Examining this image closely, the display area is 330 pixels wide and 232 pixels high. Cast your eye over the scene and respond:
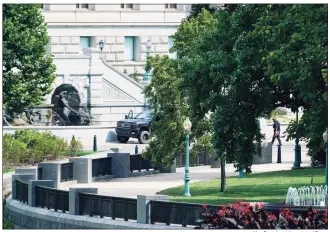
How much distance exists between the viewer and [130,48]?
→ 8831 cm

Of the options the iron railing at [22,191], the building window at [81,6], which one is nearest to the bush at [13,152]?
the iron railing at [22,191]

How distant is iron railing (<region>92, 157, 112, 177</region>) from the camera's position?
187 ft

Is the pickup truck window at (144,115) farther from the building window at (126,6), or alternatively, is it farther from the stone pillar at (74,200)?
the stone pillar at (74,200)

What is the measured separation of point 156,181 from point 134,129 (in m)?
16.0

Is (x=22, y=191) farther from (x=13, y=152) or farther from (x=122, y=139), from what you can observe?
(x=122, y=139)

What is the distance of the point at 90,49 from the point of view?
79625mm

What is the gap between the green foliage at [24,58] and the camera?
71062mm

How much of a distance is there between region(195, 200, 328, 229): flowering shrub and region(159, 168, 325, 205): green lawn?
9.29 meters

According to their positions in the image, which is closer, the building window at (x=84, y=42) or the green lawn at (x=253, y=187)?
the green lawn at (x=253, y=187)

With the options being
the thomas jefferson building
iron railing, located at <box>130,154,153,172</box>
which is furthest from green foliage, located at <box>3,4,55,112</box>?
iron railing, located at <box>130,154,153,172</box>

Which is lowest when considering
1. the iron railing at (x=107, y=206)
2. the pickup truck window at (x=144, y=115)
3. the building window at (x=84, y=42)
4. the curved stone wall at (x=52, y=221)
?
the curved stone wall at (x=52, y=221)

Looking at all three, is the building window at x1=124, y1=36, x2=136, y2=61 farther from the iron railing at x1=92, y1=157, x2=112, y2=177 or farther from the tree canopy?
the tree canopy

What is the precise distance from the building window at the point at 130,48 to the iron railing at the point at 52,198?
146 ft

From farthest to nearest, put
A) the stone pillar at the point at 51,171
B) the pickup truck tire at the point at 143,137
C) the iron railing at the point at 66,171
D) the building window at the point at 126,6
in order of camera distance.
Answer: the building window at the point at 126,6, the pickup truck tire at the point at 143,137, the iron railing at the point at 66,171, the stone pillar at the point at 51,171
